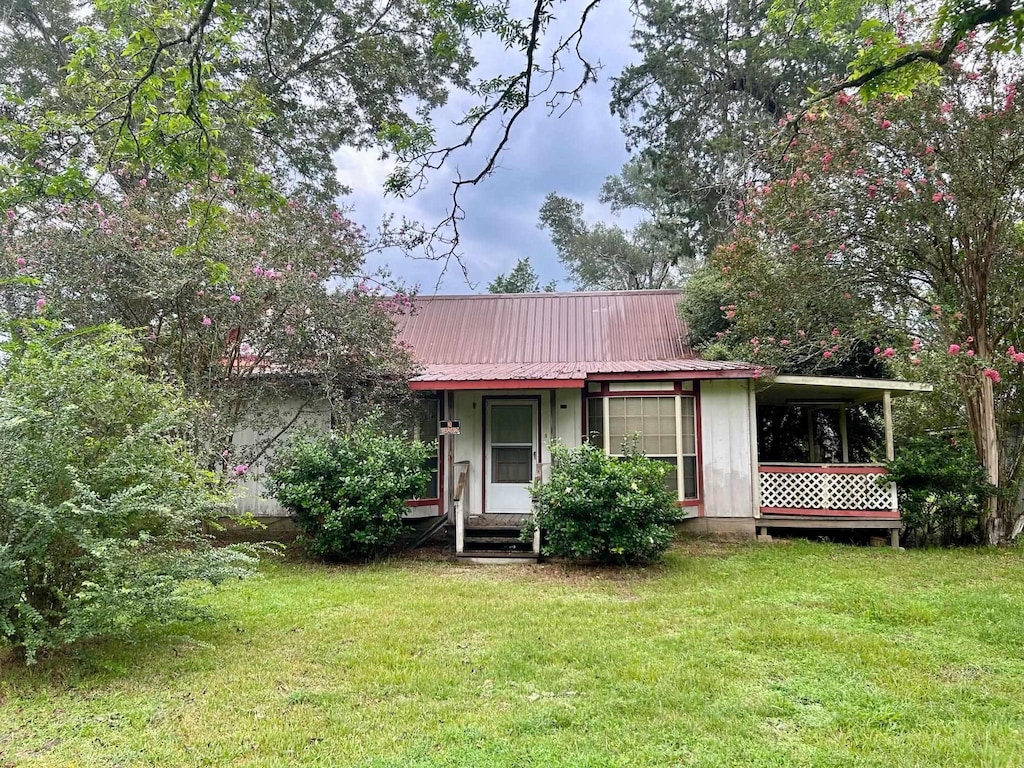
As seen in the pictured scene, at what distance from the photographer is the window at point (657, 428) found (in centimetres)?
972

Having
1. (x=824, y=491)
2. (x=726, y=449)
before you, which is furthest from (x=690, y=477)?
(x=824, y=491)

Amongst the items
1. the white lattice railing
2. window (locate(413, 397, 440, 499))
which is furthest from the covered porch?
window (locate(413, 397, 440, 499))

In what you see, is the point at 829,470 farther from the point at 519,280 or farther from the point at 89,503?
the point at 519,280

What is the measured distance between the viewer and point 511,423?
9992mm

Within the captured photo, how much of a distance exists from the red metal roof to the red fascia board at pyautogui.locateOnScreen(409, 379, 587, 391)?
92.2 inches

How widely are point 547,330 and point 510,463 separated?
4.32 metres

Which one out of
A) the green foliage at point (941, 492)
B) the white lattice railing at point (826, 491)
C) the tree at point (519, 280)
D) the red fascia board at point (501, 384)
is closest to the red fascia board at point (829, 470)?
the white lattice railing at point (826, 491)

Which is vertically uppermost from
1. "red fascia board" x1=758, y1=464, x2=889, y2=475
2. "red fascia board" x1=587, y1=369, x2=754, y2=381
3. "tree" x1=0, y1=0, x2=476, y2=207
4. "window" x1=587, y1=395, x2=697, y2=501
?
"tree" x1=0, y1=0, x2=476, y2=207

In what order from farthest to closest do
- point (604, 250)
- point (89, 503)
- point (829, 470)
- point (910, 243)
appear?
point (604, 250) → point (829, 470) → point (910, 243) → point (89, 503)

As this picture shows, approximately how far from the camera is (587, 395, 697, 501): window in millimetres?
9719

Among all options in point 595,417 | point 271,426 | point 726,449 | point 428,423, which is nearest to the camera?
point 271,426

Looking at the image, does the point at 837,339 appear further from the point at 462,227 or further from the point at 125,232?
the point at 125,232

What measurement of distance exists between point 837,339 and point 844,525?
2904mm

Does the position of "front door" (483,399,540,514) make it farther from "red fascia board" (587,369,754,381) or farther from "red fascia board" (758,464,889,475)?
"red fascia board" (758,464,889,475)
